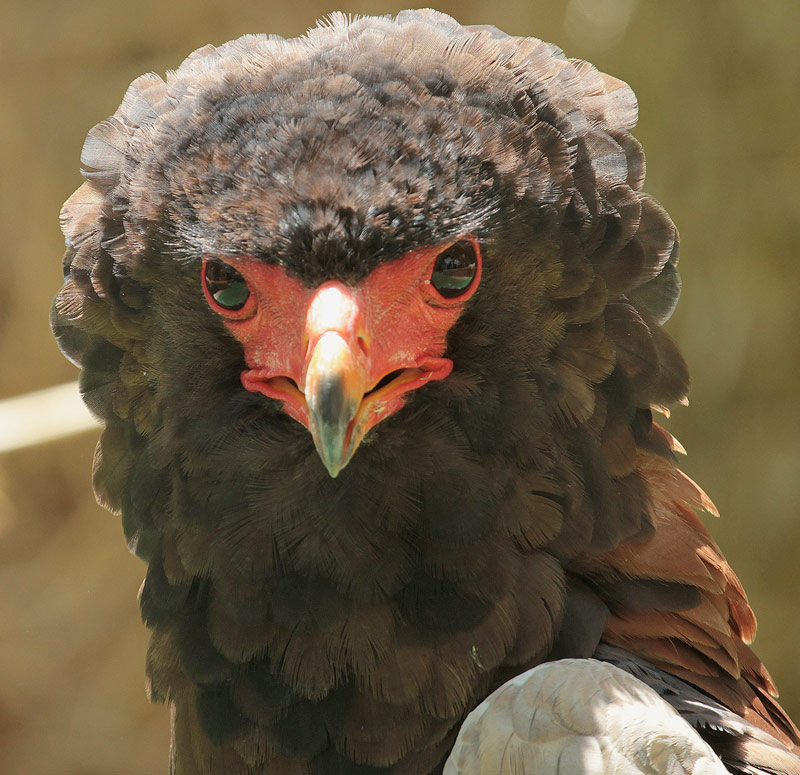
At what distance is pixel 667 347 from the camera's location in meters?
3.01

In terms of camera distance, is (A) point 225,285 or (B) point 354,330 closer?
(B) point 354,330

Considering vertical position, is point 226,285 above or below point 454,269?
below

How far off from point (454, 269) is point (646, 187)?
4445 millimetres

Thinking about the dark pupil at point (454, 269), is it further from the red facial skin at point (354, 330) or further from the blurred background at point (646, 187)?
the blurred background at point (646, 187)

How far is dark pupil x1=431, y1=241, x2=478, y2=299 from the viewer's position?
269 cm

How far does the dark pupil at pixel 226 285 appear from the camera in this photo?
2707 millimetres

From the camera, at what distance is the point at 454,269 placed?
270cm

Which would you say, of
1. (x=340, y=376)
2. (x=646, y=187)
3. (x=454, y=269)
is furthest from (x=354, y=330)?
(x=646, y=187)

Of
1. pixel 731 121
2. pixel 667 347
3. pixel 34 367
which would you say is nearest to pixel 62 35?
pixel 34 367

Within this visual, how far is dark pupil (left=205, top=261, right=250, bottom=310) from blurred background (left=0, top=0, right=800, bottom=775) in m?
4.60

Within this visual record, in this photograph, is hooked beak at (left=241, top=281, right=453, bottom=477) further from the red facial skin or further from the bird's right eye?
the bird's right eye

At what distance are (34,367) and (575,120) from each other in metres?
5.35

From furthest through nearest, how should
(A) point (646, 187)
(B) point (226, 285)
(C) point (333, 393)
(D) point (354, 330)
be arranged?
(A) point (646, 187), (B) point (226, 285), (D) point (354, 330), (C) point (333, 393)

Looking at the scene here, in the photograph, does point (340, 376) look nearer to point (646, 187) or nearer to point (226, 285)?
point (226, 285)
